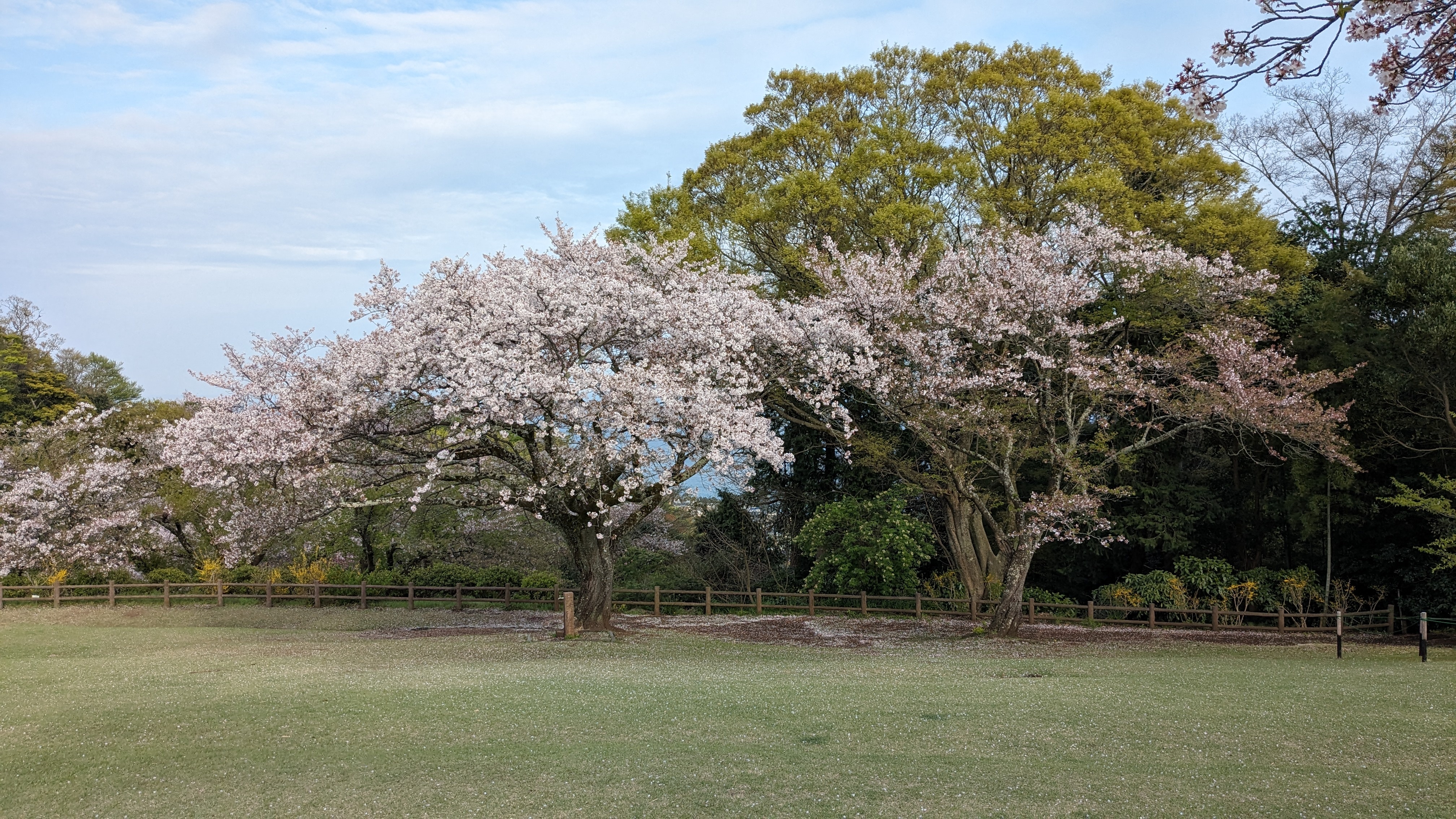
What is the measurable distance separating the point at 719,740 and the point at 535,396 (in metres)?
8.82

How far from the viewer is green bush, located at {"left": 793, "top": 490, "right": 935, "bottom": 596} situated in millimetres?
23266

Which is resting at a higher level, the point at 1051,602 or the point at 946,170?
the point at 946,170

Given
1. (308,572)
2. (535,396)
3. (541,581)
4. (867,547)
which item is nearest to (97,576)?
(308,572)

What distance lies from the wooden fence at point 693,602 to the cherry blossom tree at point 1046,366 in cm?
250

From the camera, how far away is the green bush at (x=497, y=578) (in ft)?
84.5

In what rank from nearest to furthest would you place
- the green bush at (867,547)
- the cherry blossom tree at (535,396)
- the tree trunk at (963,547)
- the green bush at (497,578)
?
the cherry blossom tree at (535,396) → the green bush at (867,547) → the tree trunk at (963,547) → the green bush at (497,578)

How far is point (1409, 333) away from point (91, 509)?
31916mm

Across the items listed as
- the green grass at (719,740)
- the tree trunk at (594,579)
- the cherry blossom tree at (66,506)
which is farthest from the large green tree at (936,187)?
the cherry blossom tree at (66,506)

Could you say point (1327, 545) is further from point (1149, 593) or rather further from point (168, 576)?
point (168, 576)

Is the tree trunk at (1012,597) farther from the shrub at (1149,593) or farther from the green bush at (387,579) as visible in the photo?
the green bush at (387,579)

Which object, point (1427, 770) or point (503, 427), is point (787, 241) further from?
point (1427, 770)

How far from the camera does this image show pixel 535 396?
53.3 ft

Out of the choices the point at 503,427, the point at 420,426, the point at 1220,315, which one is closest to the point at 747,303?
the point at 503,427

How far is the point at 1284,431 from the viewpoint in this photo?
1766 centimetres
